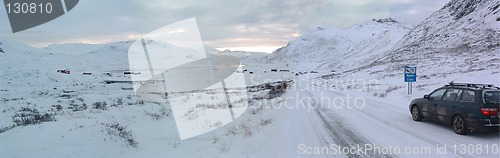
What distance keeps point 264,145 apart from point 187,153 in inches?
89.6

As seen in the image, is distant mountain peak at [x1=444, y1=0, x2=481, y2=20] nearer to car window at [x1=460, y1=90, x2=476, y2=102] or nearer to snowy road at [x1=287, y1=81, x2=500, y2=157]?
snowy road at [x1=287, y1=81, x2=500, y2=157]

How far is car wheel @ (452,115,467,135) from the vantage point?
10.4m

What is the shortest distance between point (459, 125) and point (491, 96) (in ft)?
3.87

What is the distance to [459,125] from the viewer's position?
34.9 feet

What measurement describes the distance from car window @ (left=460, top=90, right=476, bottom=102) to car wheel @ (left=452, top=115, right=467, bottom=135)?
546mm

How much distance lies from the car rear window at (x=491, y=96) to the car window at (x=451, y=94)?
97 centimetres

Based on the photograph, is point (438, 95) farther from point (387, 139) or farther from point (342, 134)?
point (342, 134)

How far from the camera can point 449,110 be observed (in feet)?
36.8

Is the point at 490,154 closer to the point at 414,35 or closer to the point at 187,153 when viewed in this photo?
the point at 187,153

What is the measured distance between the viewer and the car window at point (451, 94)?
11.3 m

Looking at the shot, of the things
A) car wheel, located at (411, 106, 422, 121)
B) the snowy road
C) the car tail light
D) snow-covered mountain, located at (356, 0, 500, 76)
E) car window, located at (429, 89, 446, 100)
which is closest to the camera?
the snowy road

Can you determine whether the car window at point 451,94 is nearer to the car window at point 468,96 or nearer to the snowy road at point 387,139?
the car window at point 468,96

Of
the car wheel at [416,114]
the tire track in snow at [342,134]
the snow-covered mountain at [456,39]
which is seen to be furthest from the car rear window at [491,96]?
the snow-covered mountain at [456,39]

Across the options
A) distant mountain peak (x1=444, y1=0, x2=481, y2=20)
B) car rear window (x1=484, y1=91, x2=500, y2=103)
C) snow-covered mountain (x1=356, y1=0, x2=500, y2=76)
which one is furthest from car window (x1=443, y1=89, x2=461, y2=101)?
distant mountain peak (x1=444, y1=0, x2=481, y2=20)
